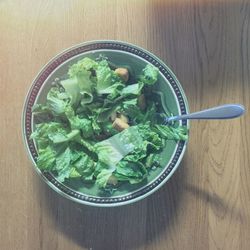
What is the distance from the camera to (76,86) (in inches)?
26.9

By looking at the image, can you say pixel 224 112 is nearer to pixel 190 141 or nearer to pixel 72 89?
pixel 190 141

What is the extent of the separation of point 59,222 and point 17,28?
33 cm

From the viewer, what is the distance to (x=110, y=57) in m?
0.70

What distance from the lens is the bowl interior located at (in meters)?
0.69

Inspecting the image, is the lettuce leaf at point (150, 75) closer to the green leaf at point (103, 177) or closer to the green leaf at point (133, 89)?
the green leaf at point (133, 89)

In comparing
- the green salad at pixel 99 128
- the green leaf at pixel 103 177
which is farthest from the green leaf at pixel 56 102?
the green leaf at pixel 103 177

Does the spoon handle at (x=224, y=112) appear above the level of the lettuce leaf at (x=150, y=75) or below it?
below

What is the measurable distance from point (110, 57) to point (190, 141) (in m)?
0.19

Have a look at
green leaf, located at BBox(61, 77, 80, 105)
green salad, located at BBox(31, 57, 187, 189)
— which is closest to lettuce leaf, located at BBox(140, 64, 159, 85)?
green salad, located at BBox(31, 57, 187, 189)

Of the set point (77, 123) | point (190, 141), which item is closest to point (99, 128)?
point (77, 123)

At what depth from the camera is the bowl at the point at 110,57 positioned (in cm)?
69

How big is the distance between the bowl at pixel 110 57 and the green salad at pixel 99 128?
0.4 inches

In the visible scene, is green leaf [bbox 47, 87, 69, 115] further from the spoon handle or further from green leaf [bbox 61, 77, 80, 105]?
the spoon handle

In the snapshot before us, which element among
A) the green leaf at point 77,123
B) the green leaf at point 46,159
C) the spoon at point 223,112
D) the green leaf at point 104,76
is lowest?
the green leaf at point 46,159
